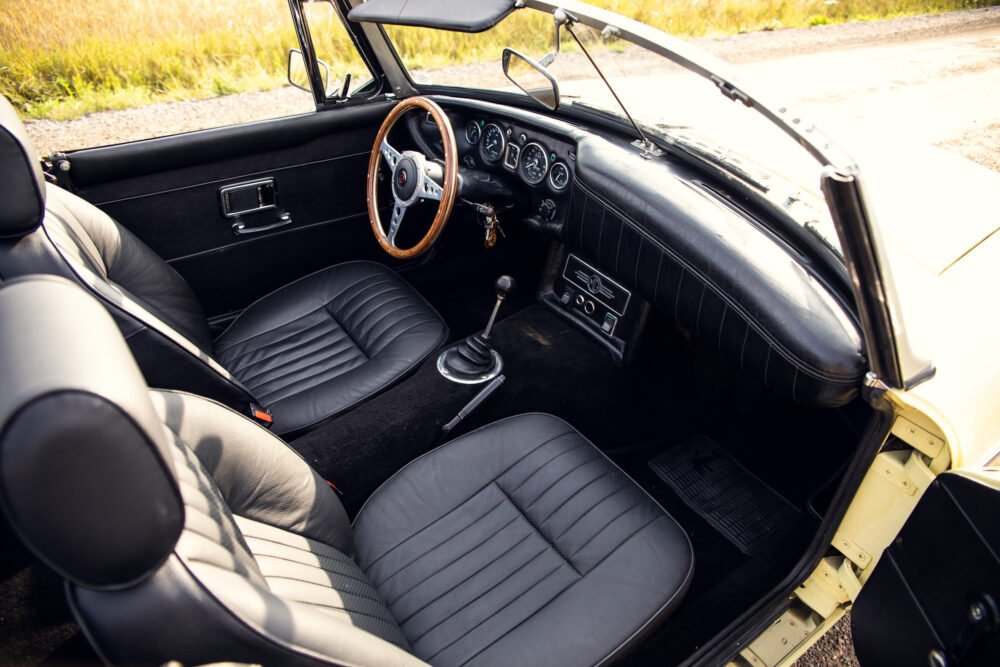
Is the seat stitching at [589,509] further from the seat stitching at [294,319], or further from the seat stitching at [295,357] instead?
the seat stitching at [294,319]

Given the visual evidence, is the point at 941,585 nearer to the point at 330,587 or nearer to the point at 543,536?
the point at 543,536

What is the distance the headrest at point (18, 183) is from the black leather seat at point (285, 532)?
1.99ft

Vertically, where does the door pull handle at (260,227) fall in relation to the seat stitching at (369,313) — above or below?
above

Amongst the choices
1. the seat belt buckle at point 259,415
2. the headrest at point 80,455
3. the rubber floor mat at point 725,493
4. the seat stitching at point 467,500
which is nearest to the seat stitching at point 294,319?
the seat belt buckle at point 259,415

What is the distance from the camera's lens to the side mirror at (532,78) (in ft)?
6.51

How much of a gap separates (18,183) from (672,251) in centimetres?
163

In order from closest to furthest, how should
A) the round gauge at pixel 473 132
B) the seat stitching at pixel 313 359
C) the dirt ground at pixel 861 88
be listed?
the seat stitching at pixel 313 359
the round gauge at pixel 473 132
the dirt ground at pixel 861 88

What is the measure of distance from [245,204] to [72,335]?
1953 mm

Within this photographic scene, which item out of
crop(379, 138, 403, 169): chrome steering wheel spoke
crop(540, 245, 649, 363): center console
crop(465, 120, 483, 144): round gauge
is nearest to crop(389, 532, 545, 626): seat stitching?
crop(540, 245, 649, 363): center console

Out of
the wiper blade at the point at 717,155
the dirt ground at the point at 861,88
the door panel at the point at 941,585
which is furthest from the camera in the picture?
the dirt ground at the point at 861,88

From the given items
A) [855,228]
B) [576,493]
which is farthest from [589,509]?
[855,228]

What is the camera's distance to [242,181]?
2549 mm

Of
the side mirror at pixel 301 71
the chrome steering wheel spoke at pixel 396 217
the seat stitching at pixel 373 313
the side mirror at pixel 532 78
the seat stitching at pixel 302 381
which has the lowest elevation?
the seat stitching at pixel 302 381

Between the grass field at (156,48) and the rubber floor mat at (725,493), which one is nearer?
the rubber floor mat at (725,493)
